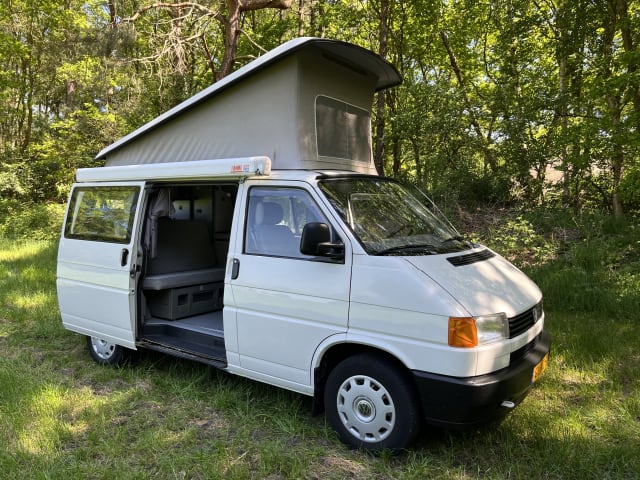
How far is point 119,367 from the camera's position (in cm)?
543

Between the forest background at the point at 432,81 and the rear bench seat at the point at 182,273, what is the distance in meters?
5.76

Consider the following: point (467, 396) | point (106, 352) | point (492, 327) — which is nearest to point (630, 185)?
point (492, 327)

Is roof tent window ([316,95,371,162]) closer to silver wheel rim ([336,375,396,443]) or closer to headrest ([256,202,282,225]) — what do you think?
headrest ([256,202,282,225])

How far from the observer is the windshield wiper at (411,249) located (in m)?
3.59

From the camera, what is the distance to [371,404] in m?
3.49

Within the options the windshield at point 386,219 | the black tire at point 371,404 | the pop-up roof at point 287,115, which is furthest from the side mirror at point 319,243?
the pop-up roof at point 287,115

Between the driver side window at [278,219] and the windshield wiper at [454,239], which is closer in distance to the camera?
the driver side window at [278,219]

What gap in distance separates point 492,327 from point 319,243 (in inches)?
51.2

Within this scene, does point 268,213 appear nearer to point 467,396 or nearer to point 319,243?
point 319,243

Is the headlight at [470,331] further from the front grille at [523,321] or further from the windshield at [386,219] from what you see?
the windshield at [386,219]

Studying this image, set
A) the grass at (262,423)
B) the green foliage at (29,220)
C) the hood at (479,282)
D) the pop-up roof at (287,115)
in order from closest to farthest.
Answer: the hood at (479,282) < the grass at (262,423) < the pop-up roof at (287,115) < the green foliage at (29,220)

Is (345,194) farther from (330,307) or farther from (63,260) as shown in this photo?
(63,260)

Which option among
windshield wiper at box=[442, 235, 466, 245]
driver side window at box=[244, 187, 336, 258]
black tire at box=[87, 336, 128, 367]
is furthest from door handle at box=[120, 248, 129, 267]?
windshield wiper at box=[442, 235, 466, 245]

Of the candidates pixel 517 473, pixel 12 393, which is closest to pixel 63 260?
pixel 12 393
